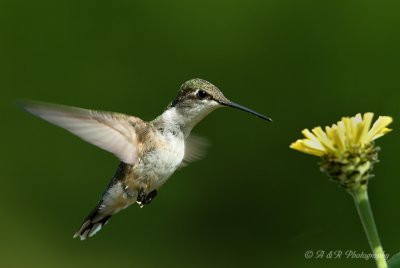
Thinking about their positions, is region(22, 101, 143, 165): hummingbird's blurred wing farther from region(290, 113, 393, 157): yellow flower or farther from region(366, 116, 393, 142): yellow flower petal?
region(366, 116, 393, 142): yellow flower petal

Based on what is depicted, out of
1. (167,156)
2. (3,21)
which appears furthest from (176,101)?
(3,21)

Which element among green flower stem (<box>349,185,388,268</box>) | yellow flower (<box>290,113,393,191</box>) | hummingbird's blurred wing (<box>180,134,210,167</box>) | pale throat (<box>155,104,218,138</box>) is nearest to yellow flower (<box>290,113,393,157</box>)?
yellow flower (<box>290,113,393,191</box>)

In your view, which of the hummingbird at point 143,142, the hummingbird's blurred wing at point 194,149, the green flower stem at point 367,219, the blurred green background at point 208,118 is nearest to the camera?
the green flower stem at point 367,219

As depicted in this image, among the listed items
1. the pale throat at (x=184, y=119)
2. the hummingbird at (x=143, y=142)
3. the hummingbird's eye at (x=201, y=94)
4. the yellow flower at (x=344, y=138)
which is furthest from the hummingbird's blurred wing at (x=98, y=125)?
the yellow flower at (x=344, y=138)

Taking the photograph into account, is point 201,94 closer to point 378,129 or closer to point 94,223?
point 94,223

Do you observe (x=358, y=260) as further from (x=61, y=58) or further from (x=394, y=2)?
(x=61, y=58)

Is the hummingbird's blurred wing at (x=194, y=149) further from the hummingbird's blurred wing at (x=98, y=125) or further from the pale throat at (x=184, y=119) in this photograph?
the hummingbird's blurred wing at (x=98, y=125)
